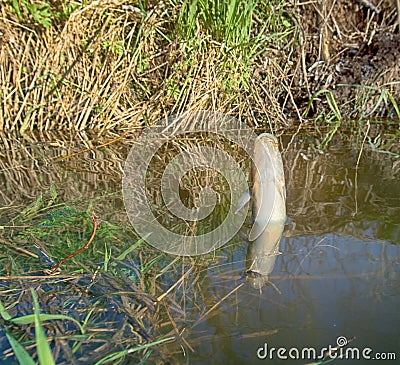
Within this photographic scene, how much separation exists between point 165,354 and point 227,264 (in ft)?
1.37

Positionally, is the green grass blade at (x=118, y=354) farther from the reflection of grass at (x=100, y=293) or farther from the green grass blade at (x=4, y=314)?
the green grass blade at (x=4, y=314)

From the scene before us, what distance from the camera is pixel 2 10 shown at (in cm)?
312

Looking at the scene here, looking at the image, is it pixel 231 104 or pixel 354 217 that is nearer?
pixel 354 217

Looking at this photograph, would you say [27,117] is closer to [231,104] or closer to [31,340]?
[231,104]

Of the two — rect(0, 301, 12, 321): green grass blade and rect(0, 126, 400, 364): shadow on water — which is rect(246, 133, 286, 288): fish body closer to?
rect(0, 126, 400, 364): shadow on water

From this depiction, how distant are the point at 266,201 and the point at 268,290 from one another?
0.37 meters

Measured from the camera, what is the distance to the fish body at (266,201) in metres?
1.52

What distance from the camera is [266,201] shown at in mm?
1575

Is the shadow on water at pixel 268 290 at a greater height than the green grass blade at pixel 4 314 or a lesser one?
lesser

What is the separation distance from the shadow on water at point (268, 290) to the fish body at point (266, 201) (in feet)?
0.13

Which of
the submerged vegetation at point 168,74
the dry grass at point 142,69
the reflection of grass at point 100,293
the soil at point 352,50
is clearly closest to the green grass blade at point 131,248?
the reflection of grass at point 100,293

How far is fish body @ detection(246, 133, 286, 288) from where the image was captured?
1521 mm

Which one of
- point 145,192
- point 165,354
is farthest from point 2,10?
point 165,354

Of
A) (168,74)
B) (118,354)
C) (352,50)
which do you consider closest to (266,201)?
(118,354)
